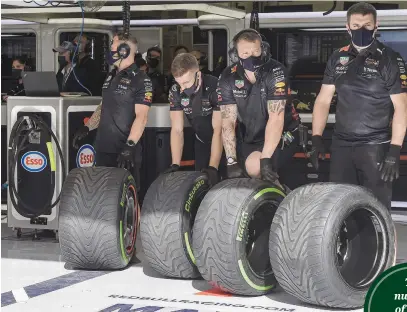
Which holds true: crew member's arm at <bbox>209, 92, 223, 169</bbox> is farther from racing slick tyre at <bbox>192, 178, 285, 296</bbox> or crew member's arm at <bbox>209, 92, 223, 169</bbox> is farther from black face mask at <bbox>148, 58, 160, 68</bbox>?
black face mask at <bbox>148, 58, 160, 68</bbox>

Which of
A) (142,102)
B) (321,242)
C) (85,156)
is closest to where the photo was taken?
(321,242)

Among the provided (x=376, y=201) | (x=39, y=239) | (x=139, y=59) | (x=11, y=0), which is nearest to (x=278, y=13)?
(x=139, y=59)

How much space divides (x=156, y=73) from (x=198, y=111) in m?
4.32

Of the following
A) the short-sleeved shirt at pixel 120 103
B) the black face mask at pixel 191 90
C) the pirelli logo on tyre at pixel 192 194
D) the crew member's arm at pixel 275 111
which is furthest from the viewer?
the short-sleeved shirt at pixel 120 103

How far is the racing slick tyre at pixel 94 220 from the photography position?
7105 millimetres

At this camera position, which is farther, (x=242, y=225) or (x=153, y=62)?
(x=153, y=62)

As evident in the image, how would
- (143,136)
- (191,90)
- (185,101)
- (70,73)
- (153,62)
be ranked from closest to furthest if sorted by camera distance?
1. (191,90)
2. (185,101)
3. (143,136)
4. (70,73)
5. (153,62)

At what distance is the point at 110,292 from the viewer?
6531 mm

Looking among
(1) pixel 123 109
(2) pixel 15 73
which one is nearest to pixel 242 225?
(1) pixel 123 109

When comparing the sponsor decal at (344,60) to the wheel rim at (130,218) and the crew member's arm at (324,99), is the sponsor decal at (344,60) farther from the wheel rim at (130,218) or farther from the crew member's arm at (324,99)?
the wheel rim at (130,218)

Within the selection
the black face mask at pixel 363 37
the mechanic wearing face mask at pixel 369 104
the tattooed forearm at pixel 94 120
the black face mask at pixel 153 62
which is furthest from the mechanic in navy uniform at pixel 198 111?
the black face mask at pixel 153 62

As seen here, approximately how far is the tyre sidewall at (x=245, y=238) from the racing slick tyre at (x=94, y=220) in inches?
47.6

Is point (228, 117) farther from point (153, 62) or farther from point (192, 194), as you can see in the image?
point (153, 62)

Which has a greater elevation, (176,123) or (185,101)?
(185,101)
